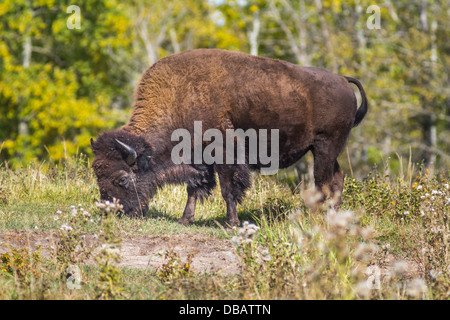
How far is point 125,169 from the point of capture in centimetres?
697

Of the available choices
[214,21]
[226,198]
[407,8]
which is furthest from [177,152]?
[214,21]

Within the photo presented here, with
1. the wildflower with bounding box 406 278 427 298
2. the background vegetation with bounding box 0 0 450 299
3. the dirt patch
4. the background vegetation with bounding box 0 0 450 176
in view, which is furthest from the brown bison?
the background vegetation with bounding box 0 0 450 176

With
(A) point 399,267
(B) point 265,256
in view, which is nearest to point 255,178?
(B) point 265,256

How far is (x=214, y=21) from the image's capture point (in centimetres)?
3494

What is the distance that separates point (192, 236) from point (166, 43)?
104 feet

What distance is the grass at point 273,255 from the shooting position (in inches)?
160

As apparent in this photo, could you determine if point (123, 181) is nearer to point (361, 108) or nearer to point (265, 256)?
point (265, 256)

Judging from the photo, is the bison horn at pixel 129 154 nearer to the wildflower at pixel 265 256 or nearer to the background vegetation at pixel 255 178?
the background vegetation at pixel 255 178

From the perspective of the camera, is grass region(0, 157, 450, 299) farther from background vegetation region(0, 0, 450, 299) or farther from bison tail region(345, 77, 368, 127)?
bison tail region(345, 77, 368, 127)

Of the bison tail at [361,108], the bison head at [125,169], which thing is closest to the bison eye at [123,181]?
the bison head at [125,169]

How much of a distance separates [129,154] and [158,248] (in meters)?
1.57

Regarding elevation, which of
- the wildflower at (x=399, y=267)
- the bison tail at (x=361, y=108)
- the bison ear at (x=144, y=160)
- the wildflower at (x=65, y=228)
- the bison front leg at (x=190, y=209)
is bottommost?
the bison front leg at (x=190, y=209)

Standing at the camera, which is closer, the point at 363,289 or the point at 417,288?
the point at 363,289

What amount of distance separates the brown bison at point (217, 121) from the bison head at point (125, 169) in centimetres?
1
